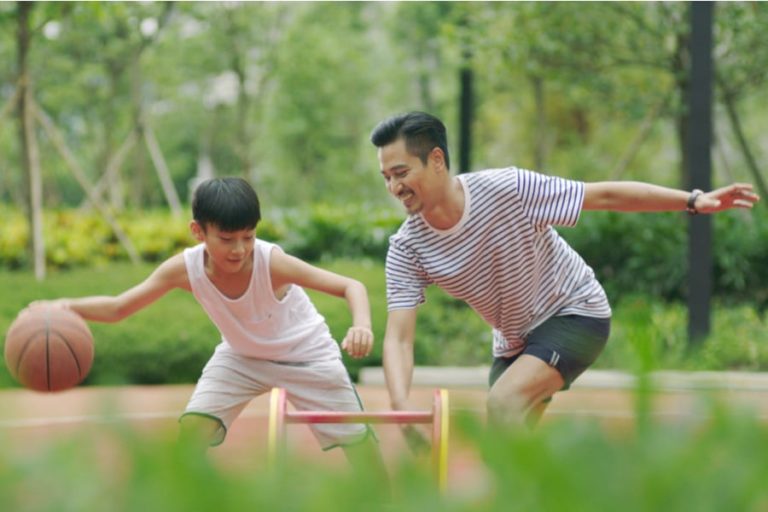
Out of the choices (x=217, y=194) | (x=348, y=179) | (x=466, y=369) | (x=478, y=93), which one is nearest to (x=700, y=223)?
(x=466, y=369)

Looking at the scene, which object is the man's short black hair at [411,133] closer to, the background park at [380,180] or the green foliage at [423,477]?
the background park at [380,180]

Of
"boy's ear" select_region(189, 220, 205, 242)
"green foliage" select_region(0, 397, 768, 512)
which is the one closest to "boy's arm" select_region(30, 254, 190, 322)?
"boy's ear" select_region(189, 220, 205, 242)

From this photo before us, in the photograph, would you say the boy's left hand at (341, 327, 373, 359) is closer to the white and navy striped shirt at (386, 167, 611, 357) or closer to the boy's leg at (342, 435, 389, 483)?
the white and navy striped shirt at (386, 167, 611, 357)

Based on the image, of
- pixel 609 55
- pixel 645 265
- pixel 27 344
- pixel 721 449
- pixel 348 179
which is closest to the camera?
pixel 721 449

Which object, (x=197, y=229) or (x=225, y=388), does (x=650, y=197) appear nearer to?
(x=197, y=229)

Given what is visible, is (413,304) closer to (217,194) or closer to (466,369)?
(217,194)

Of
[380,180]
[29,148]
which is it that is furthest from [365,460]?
[380,180]

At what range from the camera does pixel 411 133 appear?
15.1 ft

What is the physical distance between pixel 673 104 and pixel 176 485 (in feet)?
46.7

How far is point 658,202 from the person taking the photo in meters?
4.77

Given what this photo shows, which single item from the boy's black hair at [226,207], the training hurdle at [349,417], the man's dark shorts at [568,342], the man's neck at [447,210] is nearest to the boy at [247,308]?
the boy's black hair at [226,207]

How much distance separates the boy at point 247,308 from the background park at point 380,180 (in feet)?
4.12

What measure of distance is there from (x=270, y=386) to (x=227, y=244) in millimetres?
719

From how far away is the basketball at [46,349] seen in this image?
15.2ft
